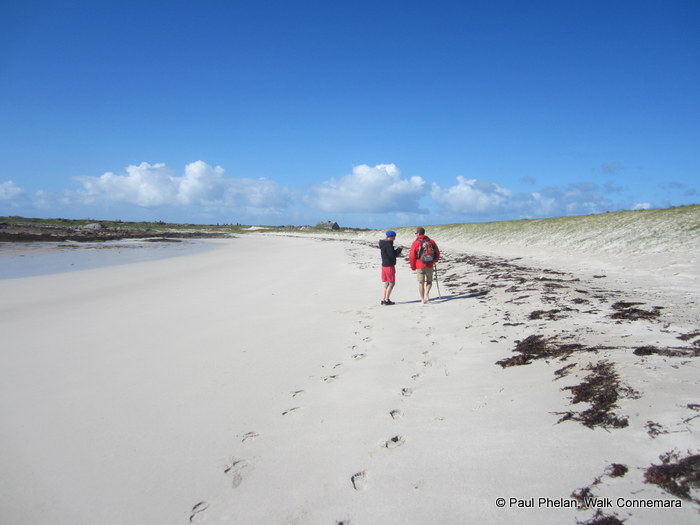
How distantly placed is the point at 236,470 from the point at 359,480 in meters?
1.14

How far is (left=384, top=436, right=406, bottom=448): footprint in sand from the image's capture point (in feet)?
11.9

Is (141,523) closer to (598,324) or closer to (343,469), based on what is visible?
(343,469)

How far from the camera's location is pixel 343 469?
10.9 feet

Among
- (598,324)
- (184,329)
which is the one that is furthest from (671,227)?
(184,329)

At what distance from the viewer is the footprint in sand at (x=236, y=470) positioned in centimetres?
330

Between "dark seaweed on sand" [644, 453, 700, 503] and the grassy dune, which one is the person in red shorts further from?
the grassy dune

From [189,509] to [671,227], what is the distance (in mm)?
26299

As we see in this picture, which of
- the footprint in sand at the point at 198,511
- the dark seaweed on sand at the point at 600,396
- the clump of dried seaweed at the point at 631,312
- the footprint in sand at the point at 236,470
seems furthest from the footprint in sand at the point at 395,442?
the clump of dried seaweed at the point at 631,312

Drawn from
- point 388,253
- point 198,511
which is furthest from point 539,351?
point 388,253

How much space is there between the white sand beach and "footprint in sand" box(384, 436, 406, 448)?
18mm

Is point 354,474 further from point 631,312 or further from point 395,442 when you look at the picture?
point 631,312

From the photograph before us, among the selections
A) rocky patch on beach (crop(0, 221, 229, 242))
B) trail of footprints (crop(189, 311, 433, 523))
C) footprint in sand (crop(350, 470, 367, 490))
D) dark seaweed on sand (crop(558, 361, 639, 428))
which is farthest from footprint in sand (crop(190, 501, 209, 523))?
rocky patch on beach (crop(0, 221, 229, 242))

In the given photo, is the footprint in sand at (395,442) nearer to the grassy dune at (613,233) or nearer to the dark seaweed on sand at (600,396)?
the dark seaweed on sand at (600,396)

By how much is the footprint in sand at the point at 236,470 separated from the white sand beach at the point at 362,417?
2cm
